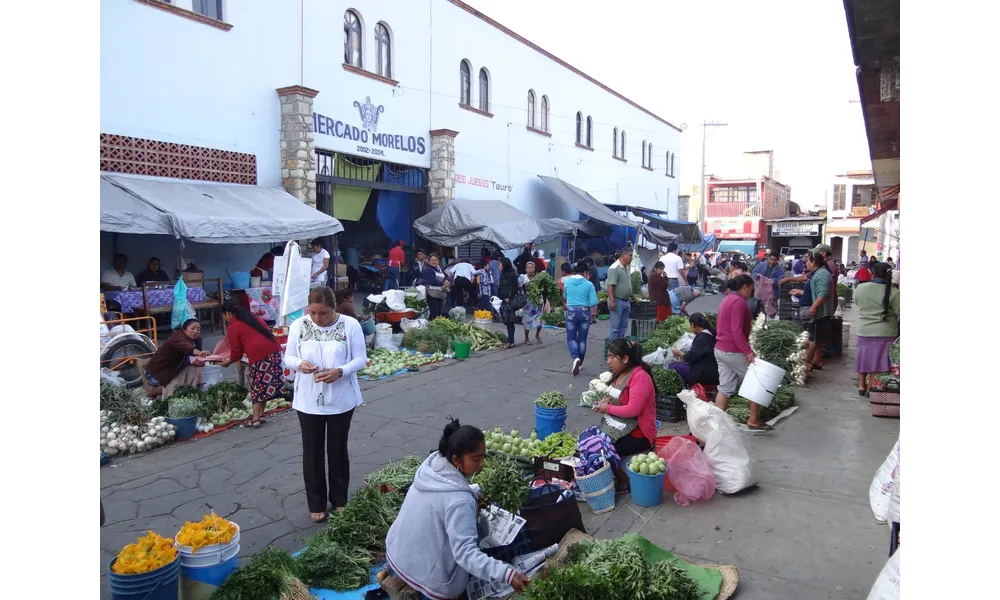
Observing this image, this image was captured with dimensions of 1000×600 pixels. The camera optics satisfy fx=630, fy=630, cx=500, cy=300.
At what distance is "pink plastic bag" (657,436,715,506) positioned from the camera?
521 cm

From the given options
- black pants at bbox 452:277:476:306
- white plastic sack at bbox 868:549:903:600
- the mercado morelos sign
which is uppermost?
the mercado morelos sign

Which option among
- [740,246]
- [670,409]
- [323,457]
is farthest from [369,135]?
[740,246]

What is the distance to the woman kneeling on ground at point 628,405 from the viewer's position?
545 centimetres

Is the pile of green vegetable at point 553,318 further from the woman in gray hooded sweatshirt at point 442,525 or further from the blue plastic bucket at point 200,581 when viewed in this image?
the blue plastic bucket at point 200,581

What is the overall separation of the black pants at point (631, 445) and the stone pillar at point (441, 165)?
1375 cm

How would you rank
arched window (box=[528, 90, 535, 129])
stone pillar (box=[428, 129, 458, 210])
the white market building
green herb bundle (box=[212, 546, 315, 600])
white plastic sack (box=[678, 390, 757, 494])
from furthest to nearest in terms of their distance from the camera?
arched window (box=[528, 90, 535, 129]) < stone pillar (box=[428, 129, 458, 210]) < the white market building < white plastic sack (box=[678, 390, 757, 494]) < green herb bundle (box=[212, 546, 315, 600])

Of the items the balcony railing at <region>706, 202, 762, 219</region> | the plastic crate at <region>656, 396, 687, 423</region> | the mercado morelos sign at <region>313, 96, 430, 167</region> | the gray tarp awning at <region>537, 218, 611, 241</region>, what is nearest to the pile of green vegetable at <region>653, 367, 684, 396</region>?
the plastic crate at <region>656, 396, 687, 423</region>

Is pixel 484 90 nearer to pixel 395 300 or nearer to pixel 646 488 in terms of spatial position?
pixel 395 300

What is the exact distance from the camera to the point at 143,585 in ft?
10.9

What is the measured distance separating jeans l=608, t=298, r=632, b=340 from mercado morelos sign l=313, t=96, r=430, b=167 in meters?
8.29

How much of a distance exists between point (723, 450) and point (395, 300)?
355 inches

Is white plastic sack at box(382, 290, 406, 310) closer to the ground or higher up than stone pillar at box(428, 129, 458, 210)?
closer to the ground

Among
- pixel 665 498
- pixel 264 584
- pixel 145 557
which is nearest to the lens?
pixel 145 557

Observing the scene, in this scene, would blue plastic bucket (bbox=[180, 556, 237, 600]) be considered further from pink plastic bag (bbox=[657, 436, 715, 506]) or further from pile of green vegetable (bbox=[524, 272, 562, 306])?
pile of green vegetable (bbox=[524, 272, 562, 306])
